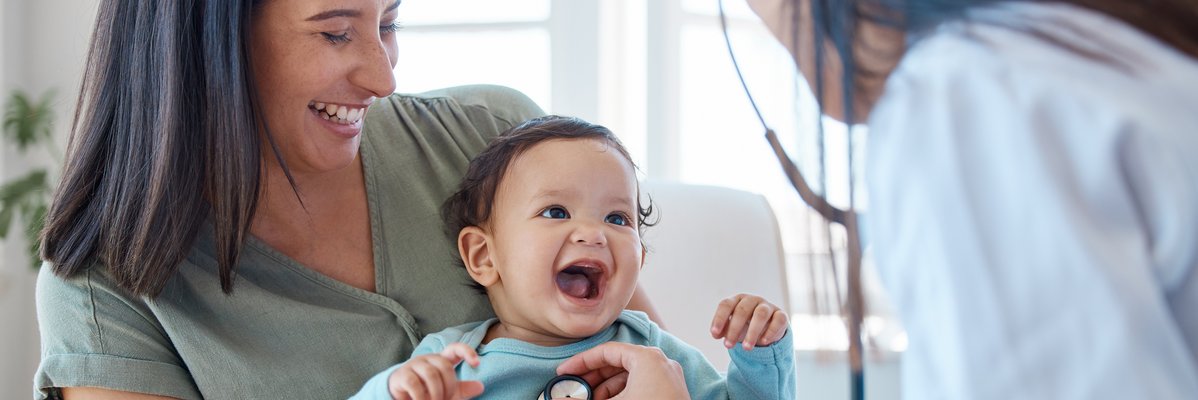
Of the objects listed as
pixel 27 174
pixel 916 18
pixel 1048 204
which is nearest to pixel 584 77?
pixel 27 174

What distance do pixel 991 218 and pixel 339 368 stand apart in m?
0.99

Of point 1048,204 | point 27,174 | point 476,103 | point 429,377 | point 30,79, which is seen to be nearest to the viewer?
point 1048,204

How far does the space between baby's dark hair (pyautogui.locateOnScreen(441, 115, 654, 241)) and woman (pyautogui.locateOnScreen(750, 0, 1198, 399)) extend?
2.55 feet

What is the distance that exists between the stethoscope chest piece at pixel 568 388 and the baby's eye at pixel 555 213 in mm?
210

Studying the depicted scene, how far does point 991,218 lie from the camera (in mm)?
670

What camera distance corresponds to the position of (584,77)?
350cm

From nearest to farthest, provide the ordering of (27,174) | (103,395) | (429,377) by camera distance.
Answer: (429,377)
(103,395)
(27,174)

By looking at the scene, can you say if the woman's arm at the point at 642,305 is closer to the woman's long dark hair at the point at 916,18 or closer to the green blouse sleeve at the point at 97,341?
the green blouse sleeve at the point at 97,341

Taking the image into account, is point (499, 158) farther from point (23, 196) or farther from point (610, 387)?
point (23, 196)

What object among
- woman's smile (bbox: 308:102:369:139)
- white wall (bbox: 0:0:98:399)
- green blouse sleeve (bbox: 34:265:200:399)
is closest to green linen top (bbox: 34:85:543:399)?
green blouse sleeve (bbox: 34:265:200:399)

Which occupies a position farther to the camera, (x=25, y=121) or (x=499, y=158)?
(x=25, y=121)

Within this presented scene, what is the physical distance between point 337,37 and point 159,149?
27cm

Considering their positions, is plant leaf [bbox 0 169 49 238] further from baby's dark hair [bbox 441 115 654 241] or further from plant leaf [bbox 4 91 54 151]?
baby's dark hair [bbox 441 115 654 241]

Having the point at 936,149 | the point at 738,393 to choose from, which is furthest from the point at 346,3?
the point at 936,149
